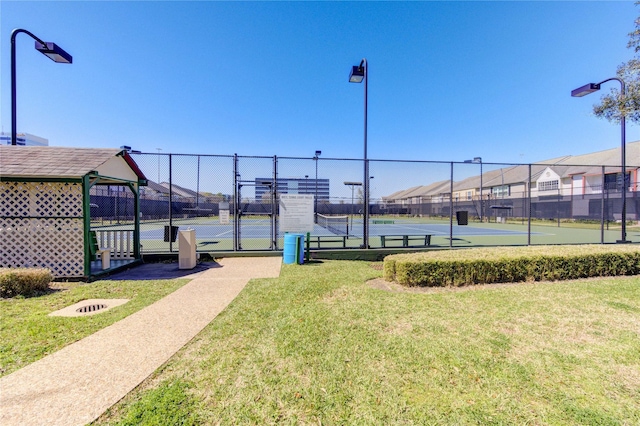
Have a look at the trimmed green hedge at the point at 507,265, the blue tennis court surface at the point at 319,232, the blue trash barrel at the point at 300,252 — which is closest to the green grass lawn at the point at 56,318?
the blue trash barrel at the point at 300,252

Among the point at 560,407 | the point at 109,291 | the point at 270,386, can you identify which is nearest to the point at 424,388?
the point at 560,407

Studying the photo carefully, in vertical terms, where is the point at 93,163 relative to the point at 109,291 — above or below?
above

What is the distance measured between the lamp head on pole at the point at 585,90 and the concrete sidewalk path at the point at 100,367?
13.5m

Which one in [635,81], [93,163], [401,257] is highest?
[635,81]

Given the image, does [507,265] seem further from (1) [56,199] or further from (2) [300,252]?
(1) [56,199]

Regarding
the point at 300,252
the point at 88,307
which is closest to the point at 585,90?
the point at 300,252

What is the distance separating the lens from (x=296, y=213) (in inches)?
345

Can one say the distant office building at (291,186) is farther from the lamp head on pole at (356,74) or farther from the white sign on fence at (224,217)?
the lamp head on pole at (356,74)

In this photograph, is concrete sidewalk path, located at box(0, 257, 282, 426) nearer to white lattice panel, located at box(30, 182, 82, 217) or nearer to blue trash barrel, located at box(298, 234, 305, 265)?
blue trash barrel, located at box(298, 234, 305, 265)

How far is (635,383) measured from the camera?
2646 millimetres

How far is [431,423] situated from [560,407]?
1.17 metres

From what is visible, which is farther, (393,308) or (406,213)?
(406,213)

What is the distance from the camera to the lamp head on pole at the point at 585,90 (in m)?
9.52

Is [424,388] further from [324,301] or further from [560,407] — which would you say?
[324,301]
